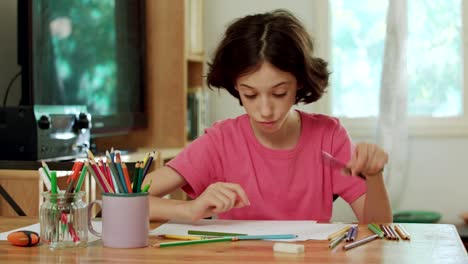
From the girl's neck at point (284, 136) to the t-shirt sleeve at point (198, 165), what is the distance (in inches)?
4.3

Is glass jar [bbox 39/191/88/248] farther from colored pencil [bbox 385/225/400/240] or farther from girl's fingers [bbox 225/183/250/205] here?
colored pencil [bbox 385/225/400/240]

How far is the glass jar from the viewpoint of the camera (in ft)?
3.91

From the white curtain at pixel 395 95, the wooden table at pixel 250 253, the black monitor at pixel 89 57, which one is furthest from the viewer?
the white curtain at pixel 395 95

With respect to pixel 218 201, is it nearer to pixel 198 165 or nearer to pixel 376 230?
pixel 376 230

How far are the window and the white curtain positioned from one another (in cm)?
11

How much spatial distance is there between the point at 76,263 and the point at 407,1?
116 inches

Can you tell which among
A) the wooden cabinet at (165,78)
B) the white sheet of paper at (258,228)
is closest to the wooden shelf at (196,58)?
the wooden cabinet at (165,78)

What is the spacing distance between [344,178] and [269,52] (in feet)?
1.07

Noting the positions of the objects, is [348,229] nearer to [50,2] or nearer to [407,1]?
[50,2]

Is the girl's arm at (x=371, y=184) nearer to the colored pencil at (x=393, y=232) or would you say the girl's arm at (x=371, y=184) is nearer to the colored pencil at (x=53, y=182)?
the colored pencil at (x=393, y=232)

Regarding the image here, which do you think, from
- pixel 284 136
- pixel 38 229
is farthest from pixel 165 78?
pixel 38 229

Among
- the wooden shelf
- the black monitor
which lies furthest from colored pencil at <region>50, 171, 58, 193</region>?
the wooden shelf

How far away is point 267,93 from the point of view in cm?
154

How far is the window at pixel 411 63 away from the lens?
3.73 m
